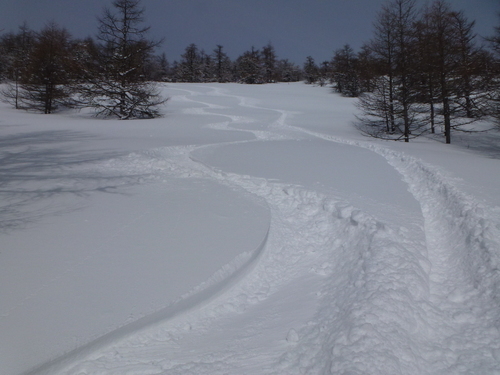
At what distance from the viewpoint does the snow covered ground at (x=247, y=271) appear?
2668 mm

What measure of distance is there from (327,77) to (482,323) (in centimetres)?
5880

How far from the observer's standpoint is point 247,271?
4.05 meters

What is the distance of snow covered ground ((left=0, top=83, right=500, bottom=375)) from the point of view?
105 inches

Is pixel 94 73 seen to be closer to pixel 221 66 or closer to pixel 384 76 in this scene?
pixel 384 76

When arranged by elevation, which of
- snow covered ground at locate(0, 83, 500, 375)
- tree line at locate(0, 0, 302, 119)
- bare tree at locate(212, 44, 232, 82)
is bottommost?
snow covered ground at locate(0, 83, 500, 375)

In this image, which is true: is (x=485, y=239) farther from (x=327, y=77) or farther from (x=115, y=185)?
(x=327, y=77)

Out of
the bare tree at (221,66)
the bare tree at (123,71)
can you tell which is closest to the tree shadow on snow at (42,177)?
the bare tree at (123,71)

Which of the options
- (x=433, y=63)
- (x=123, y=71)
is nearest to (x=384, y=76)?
(x=433, y=63)

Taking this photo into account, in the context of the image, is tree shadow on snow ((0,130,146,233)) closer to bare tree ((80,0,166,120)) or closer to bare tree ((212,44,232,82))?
Answer: bare tree ((80,0,166,120))

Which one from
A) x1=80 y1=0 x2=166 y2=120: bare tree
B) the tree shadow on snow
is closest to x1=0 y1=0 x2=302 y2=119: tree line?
x1=80 y1=0 x2=166 y2=120: bare tree

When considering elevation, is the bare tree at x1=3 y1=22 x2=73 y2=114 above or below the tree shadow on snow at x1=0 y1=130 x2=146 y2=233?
above

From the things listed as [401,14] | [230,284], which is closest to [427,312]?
[230,284]

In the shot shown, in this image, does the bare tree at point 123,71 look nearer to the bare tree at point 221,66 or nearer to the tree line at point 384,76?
the tree line at point 384,76

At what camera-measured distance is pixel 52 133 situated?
1358 cm
